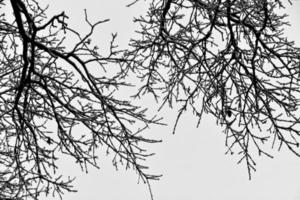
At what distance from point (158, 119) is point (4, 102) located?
248 centimetres

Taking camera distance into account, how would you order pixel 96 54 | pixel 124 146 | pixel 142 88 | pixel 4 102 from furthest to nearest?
pixel 142 88
pixel 4 102
pixel 124 146
pixel 96 54

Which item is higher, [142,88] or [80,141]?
[142,88]

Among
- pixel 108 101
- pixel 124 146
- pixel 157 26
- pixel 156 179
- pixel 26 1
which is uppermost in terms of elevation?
pixel 26 1

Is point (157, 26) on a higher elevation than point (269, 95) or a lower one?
higher

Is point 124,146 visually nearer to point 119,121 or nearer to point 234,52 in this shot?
point 119,121

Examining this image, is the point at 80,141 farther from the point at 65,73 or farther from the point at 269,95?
the point at 269,95

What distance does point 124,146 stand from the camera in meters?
5.13

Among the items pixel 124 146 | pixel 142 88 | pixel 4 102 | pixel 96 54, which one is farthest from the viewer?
pixel 142 88

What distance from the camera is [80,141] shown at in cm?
498

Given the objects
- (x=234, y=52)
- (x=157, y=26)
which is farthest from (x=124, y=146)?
(x=157, y=26)

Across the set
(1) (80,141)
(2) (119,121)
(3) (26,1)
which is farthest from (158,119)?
(3) (26,1)

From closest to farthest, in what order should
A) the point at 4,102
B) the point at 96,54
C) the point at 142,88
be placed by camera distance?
the point at 96,54
the point at 4,102
the point at 142,88

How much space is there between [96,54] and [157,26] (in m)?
1.83

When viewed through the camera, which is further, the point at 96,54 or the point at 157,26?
the point at 157,26
